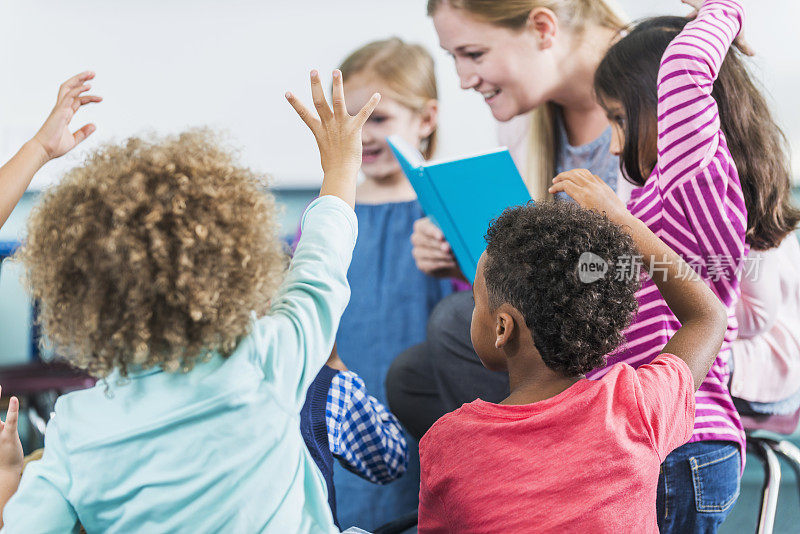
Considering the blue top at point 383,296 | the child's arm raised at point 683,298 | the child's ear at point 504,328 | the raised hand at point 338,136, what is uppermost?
the raised hand at point 338,136

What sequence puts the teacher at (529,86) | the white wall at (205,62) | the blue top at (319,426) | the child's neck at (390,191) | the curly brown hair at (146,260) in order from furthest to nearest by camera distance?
1. the white wall at (205,62)
2. the child's neck at (390,191)
3. the teacher at (529,86)
4. the blue top at (319,426)
5. the curly brown hair at (146,260)

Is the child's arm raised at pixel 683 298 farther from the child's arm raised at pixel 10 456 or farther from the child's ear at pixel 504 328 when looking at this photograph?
the child's arm raised at pixel 10 456

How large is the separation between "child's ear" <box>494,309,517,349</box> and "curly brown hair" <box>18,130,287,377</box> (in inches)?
10.2

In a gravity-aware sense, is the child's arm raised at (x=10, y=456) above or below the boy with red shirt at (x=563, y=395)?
above

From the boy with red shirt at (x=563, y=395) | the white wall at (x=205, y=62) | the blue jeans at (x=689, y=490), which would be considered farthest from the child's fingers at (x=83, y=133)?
the white wall at (x=205, y=62)

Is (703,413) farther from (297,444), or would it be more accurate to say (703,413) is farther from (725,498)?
(297,444)

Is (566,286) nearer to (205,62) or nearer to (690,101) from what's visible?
(690,101)

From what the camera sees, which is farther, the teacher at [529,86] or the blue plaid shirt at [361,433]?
the teacher at [529,86]

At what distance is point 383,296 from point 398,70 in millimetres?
521

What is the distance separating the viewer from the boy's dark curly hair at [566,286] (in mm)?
743

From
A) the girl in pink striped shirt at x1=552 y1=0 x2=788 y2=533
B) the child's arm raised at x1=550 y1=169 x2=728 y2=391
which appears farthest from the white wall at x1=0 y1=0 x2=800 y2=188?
the child's arm raised at x1=550 y1=169 x2=728 y2=391

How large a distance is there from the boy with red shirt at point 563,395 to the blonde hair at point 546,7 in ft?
1.84

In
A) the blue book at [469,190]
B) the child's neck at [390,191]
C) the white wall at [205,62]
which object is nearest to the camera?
the blue book at [469,190]

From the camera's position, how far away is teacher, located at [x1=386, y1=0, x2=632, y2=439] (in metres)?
1.22
